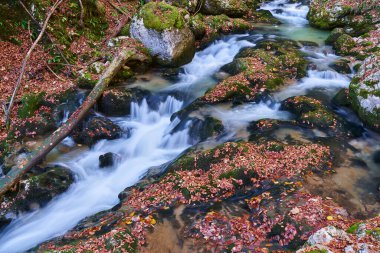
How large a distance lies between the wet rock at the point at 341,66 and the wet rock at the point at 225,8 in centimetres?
797

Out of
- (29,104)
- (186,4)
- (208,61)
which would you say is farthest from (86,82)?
(186,4)

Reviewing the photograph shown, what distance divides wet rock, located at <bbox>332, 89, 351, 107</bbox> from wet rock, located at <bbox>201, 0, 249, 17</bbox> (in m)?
10.1

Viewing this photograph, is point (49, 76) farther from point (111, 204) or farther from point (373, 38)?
point (373, 38)

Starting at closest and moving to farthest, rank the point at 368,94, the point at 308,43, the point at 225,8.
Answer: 1. the point at 368,94
2. the point at 308,43
3. the point at 225,8

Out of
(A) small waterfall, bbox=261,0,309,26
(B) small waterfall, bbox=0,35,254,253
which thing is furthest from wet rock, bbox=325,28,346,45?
(B) small waterfall, bbox=0,35,254,253

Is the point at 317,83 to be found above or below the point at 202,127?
above

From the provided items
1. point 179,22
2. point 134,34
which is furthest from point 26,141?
point 179,22

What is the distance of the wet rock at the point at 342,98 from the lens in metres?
10.7

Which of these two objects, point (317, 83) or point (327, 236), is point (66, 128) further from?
point (317, 83)

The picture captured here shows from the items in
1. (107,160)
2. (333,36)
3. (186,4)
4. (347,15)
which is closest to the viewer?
(107,160)

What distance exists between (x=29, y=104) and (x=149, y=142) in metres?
4.51

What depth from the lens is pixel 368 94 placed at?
9422 millimetres

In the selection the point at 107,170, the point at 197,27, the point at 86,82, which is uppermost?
the point at 197,27

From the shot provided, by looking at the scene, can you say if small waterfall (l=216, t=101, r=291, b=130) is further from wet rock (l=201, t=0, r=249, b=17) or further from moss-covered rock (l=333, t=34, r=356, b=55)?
wet rock (l=201, t=0, r=249, b=17)
